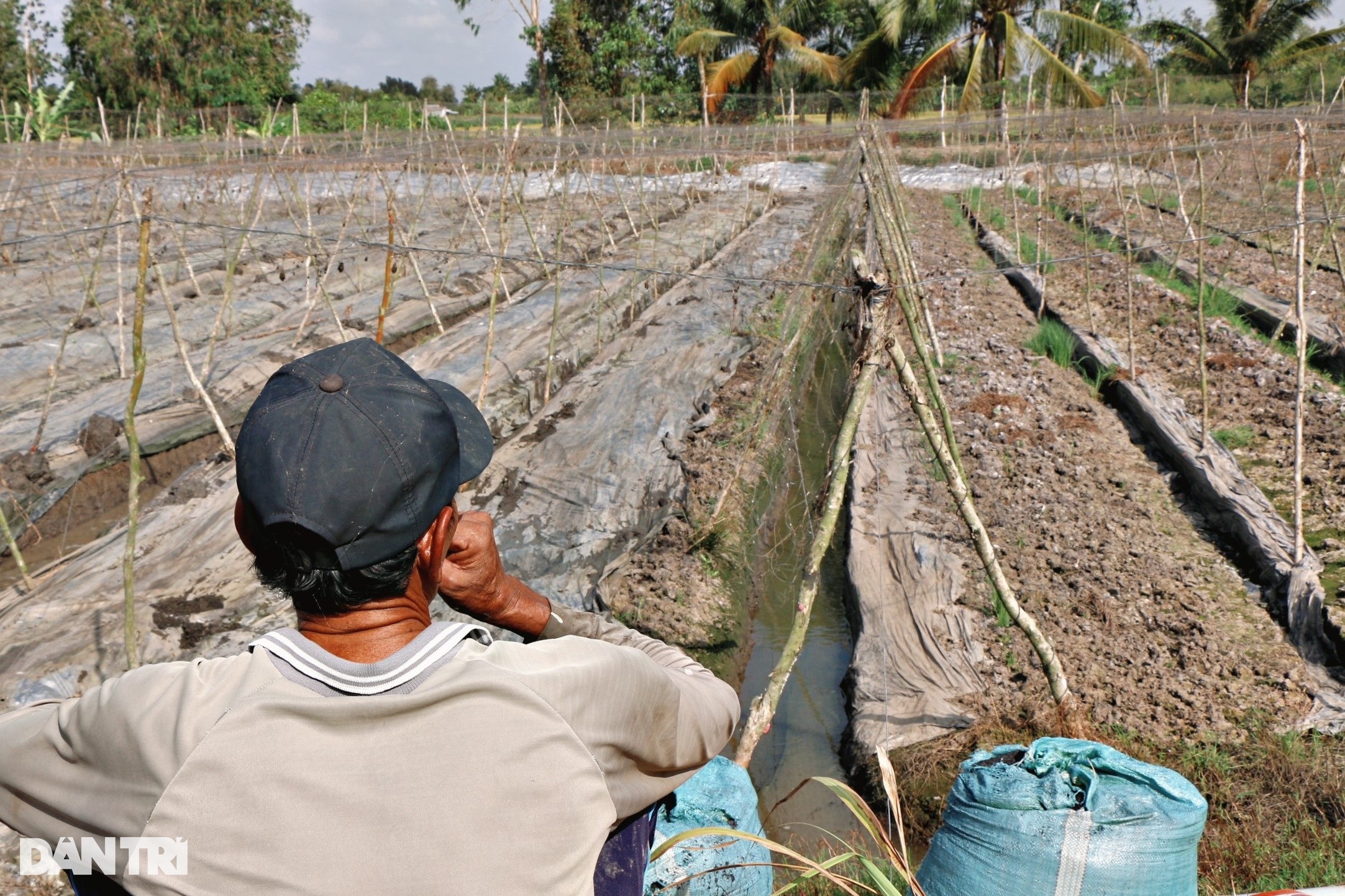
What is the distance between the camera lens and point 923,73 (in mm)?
19875

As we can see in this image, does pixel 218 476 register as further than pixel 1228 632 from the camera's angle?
Yes

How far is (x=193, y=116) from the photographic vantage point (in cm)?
2188

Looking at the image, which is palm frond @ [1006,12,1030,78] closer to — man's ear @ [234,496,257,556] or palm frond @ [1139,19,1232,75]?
palm frond @ [1139,19,1232,75]

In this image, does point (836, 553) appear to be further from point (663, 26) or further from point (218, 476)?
point (663, 26)

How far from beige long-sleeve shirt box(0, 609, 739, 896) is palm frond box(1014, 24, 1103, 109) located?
19964mm

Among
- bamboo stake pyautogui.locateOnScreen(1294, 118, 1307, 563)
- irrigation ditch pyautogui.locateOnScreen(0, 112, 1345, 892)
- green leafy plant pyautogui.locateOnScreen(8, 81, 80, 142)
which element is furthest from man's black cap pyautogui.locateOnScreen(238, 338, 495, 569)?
green leafy plant pyautogui.locateOnScreen(8, 81, 80, 142)

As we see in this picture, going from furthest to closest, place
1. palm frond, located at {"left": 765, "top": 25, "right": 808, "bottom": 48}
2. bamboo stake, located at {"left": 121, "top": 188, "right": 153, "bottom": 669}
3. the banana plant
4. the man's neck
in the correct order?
palm frond, located at {"left": 765, "top": 25, "right": 808, "bottom": 48}, the banana plant, bamboo stake, located at {"left": 121, "top": 188, "right": 153, "bottom": 669}, the man's neck

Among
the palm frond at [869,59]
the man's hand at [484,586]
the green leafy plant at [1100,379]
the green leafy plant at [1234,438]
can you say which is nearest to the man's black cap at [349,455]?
the man's hand at [484,586]

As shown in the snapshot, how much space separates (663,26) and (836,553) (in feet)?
68.9

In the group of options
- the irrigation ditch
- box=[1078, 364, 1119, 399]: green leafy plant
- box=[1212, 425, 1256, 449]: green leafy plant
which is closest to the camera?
the irrigation ditch

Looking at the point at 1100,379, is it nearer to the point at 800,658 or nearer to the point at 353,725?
the point at 800,658

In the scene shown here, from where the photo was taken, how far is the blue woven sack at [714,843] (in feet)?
6.52

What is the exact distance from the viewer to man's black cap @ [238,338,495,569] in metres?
0.82

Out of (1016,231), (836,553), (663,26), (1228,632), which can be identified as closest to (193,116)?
(663,26)
